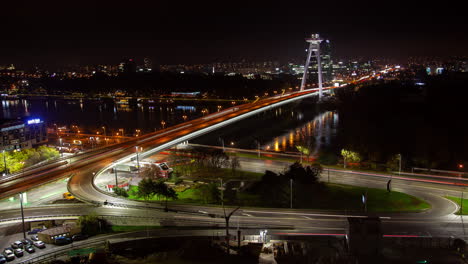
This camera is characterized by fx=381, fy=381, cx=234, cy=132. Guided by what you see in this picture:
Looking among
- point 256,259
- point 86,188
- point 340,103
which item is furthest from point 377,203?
point 340,103

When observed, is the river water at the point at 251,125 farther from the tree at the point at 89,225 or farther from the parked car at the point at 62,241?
the parked car at the point at 62,241

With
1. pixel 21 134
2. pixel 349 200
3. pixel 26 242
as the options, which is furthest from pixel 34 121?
pixel 349 200

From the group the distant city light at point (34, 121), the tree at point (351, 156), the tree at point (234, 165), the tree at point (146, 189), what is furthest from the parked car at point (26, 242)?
the distant city light at point (34, 121)

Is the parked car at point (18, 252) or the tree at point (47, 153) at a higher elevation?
the tree at point (47, 153)

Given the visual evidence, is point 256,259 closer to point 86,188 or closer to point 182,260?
point 182,260

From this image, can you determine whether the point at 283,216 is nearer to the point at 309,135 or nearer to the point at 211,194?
the point at 211,194

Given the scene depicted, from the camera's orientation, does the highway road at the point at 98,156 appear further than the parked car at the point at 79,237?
Yes

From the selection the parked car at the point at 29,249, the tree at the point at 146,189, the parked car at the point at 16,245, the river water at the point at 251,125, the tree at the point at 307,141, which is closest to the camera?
the parked car at the point at 29,249

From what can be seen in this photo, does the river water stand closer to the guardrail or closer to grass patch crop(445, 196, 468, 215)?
Result: grass patch crop(445, 196, 468, 215)

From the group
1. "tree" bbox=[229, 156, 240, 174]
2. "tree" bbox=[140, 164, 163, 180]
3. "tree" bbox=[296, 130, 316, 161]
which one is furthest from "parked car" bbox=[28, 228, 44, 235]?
"tree" bbox=[296, 130, 316, 161]
